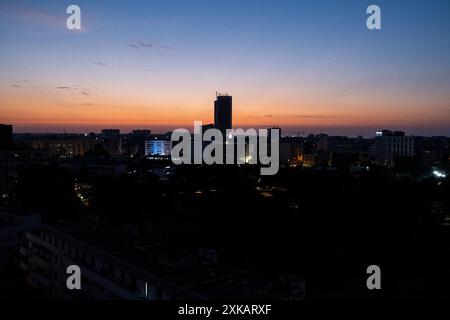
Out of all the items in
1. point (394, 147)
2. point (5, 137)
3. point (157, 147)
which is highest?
point (5, 137)

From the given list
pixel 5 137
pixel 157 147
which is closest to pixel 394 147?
pixel 157 147

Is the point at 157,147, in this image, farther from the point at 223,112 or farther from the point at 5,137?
the point at 5,137

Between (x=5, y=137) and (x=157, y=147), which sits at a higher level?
(x=5, y=137)

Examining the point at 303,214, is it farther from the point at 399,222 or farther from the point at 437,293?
the point at 437,293

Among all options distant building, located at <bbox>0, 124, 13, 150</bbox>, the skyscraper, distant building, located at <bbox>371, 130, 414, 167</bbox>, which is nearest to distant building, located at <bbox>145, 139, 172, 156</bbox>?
the skyscraper

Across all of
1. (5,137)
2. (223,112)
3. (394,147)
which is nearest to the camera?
(5,137)

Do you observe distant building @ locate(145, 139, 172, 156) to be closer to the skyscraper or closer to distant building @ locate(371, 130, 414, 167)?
the skyscraper

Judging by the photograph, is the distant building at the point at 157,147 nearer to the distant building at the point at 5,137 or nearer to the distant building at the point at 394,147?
the distant building at the point at 394,147
